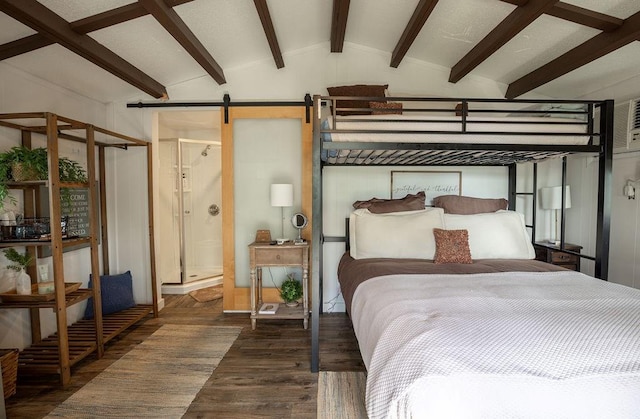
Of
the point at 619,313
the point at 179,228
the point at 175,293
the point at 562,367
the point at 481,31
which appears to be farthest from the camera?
the point at 179,228

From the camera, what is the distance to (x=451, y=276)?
6.77ft

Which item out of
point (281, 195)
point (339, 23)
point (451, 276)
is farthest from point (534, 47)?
point (281, 195)

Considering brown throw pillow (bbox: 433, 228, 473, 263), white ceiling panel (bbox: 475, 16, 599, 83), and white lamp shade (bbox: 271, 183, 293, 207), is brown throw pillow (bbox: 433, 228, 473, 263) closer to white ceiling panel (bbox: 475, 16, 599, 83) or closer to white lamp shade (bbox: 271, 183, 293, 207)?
white lamp shade (bbox: 271, 183, 293, 207)

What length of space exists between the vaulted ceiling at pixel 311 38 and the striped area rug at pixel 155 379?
230 centimetres

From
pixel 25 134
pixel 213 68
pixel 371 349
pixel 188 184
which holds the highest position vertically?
pixel 213 68

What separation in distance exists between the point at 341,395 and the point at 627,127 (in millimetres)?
3240

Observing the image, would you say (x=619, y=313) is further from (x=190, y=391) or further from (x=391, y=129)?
(x=190, y=391)

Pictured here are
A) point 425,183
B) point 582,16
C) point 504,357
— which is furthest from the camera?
point 425,183

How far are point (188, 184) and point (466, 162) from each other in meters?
3.67

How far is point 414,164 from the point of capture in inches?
131

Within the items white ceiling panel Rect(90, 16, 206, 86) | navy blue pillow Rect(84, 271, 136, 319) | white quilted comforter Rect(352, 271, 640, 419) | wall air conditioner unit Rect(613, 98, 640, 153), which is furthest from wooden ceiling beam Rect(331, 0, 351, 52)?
navy blue pillow Rect(84, 271, 136, 319)

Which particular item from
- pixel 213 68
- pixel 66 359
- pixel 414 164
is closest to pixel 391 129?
pixel 414 164

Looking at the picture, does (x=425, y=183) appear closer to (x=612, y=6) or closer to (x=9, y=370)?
(x=612, y=6)

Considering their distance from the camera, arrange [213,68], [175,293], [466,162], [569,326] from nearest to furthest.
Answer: [569,326]
[213,68]
[466,162]
[175,293]
